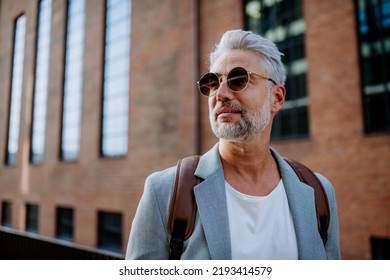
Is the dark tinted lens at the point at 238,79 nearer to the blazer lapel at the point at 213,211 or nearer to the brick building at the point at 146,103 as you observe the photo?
the blazer lapel at the point at 213,211

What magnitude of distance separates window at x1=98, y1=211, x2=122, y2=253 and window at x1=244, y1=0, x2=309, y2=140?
471cm

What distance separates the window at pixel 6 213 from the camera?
1041 centimetres

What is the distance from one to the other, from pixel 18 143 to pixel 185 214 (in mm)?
9184

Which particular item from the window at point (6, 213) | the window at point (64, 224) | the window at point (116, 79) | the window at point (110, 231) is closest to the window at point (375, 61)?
the window at point (116, 79)

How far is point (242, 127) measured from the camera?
1510 mm

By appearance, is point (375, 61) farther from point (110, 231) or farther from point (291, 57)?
point (110, 231)

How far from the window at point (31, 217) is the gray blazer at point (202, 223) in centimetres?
1012

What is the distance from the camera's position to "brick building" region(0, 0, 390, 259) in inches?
180

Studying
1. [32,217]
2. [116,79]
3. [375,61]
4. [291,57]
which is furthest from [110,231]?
[375,61]

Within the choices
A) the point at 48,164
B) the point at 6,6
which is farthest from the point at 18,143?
the point at 6,6

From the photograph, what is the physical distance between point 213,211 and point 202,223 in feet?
0.23

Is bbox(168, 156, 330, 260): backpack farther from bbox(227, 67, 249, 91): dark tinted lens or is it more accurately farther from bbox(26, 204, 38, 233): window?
bbox(26, 204, 38, 233): window

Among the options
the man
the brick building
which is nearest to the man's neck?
the man
